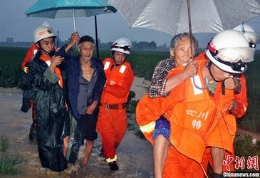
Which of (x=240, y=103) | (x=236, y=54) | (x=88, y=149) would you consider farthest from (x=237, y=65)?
(x=88, y=149)

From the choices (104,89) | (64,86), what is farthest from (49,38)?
(104,89)

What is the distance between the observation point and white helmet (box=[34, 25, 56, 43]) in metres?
5.09

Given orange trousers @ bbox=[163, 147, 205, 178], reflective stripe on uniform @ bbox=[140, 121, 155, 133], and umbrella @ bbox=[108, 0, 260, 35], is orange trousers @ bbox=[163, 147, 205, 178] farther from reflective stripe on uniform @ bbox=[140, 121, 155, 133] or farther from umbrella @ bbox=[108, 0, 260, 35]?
umbrella @ bbox=[108, 0, 260, 35]

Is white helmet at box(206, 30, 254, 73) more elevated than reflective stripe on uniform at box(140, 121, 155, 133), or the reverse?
white helmet at box(206, 30, 254, 73)

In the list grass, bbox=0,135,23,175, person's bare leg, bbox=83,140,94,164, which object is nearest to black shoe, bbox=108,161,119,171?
person's bare leg, bbox=83,140,94,164

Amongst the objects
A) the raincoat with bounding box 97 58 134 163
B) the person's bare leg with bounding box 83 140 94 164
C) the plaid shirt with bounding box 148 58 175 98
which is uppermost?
the plaid shirt with bounding box 148 58 175 98

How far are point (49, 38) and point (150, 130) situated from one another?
2466 mm

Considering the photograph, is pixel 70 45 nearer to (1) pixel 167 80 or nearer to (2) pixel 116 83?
(2) pixel 116 83

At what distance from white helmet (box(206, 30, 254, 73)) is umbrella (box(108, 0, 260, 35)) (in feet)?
2.89

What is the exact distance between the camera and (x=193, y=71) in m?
2.98

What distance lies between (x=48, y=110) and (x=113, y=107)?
1235 millimetres

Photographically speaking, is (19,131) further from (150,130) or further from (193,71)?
(193,71)

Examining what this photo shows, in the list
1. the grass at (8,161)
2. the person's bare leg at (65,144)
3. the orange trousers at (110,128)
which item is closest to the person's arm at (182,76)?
the person's bare leg at (65,144)

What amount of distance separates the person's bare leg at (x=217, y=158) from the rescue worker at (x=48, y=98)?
231 cm
